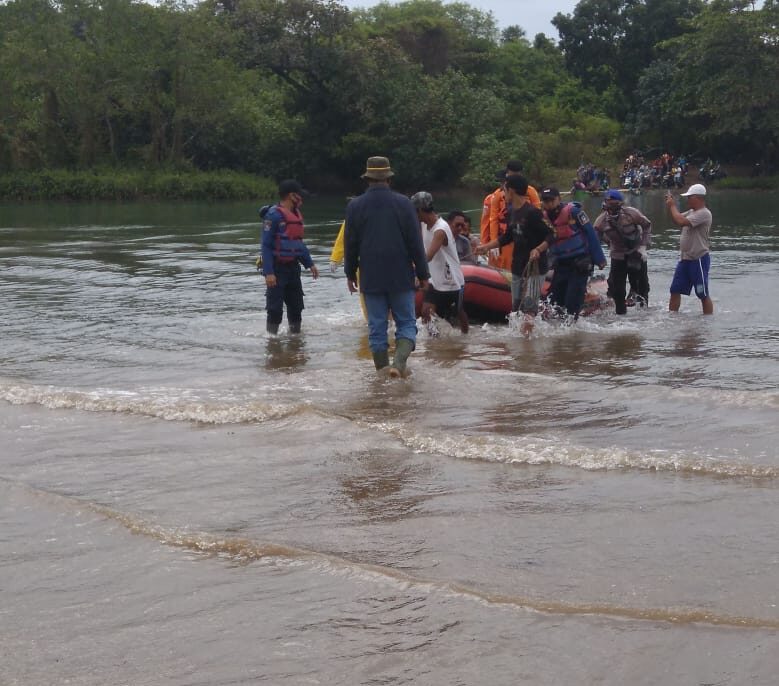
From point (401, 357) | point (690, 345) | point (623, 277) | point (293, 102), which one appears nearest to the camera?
point (401, 357)

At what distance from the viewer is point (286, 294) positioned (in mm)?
11414

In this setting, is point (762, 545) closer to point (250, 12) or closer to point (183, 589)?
point (183, 589)

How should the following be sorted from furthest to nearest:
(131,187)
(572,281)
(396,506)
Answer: (131,187) < (572,281) < (396,506)

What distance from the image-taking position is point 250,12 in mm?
52344

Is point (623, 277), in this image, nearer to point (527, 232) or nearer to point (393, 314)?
point (527, 232)

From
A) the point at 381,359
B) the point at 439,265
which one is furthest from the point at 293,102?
A: the point at 381,359

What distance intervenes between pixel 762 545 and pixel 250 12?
50.5 metres

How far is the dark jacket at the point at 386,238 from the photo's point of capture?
8711 mm

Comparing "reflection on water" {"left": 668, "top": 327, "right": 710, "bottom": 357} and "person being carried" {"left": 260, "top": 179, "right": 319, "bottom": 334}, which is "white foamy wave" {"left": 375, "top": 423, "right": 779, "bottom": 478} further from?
"person being carried" {"left": 260, "top": 179, "right": 319, "bottom": 334}

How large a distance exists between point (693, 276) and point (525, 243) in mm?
2484

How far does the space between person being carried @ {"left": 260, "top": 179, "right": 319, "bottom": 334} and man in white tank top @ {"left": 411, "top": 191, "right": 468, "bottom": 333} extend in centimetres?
116

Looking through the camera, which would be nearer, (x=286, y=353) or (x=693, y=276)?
(x=286, y=353)

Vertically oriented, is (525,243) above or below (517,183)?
below

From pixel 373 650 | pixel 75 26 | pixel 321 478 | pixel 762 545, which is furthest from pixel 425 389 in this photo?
pixel 75 26
